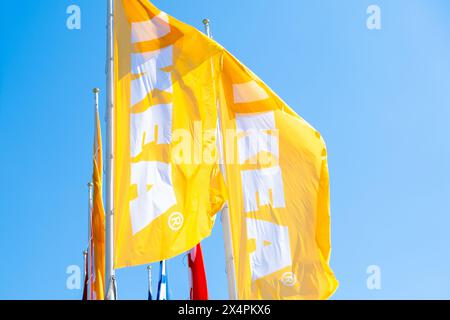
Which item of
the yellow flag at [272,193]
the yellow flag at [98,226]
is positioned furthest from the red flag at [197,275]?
the yellow flag at [272,193]

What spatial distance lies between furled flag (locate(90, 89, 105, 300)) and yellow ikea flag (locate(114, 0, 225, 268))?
15.6ft

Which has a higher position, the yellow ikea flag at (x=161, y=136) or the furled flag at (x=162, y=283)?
the yellow ikea flag at (x=161, y=136)

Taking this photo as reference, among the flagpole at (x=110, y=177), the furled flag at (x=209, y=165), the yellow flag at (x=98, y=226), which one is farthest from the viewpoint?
the yellow flag at (x=98, y=226)

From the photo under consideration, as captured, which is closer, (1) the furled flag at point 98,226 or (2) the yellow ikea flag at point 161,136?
(2) the yellow ikea flag at point 161,136

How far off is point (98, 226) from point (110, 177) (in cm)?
522

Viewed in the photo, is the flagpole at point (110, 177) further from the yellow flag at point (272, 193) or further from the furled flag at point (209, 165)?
the yellow flag at point (272, 193)

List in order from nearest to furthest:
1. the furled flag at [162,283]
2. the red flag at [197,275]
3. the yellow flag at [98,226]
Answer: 1. the red flag at [197,275]
2. the yellow flag at [98,226]
3. the furled flag at [162,283]

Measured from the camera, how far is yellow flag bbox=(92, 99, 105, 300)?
2236 cm

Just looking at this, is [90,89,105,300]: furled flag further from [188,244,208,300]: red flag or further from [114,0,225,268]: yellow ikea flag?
[114,0,225,268]: yellow ikea flag

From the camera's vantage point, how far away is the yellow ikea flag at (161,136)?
17234 mm

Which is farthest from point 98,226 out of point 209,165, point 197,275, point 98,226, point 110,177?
point 209,165

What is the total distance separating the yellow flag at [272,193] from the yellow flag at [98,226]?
4.66 meters

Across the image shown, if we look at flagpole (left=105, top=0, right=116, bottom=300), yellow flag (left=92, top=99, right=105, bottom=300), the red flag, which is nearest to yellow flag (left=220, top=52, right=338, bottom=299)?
the red flag

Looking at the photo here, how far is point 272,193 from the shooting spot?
20203mm
